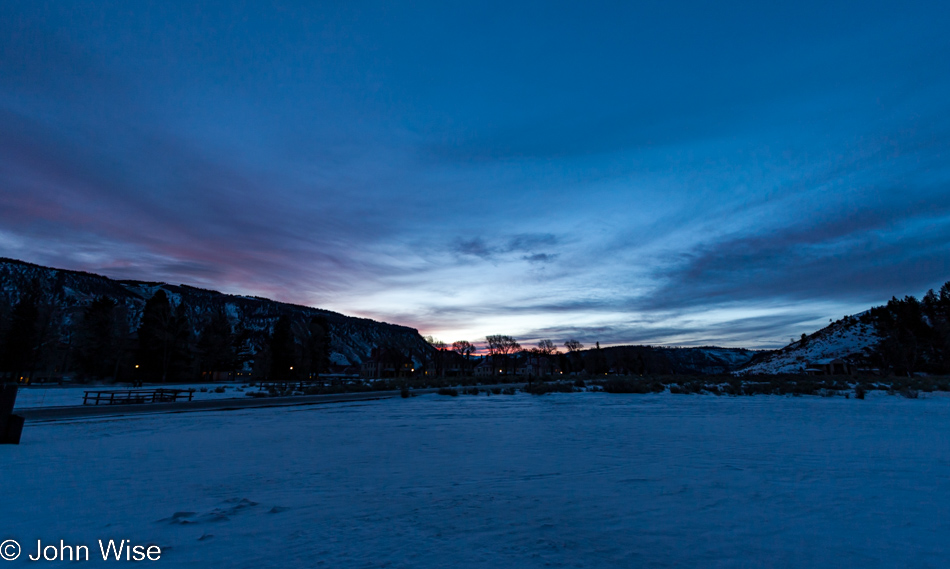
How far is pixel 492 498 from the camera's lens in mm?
5484

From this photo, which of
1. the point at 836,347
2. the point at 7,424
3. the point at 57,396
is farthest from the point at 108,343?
the point at 836,347

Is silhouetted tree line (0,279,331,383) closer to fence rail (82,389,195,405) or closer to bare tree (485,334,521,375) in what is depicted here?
fence rail (82,389,195,405)

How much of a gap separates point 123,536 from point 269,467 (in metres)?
3.38

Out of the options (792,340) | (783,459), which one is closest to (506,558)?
(783,459)

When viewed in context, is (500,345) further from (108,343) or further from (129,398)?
(129,398)

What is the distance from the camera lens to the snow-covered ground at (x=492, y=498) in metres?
3.72

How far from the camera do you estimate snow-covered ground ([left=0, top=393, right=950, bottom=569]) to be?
12.2ft

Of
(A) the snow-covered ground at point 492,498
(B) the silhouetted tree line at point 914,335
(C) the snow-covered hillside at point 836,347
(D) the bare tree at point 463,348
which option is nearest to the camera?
(A) the snow-covered ground at point 492,498

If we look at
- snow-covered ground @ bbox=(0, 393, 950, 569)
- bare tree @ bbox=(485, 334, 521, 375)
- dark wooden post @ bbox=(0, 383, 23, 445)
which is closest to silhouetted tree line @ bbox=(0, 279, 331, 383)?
dark wooden post @ bbox=(0, 383, 23, 445)

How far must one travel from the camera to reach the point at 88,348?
53625 millimetres

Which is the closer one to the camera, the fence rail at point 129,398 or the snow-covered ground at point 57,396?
the fence rail at point 129,398

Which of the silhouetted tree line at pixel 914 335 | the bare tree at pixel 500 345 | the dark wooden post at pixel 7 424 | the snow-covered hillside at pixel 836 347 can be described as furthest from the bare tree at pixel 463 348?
the dark wooden post at pixel 7 424

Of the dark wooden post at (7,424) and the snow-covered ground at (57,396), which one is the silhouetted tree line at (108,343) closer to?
the snow-covered ground at (57,396)

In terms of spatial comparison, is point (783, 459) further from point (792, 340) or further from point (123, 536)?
point (792, 340)
